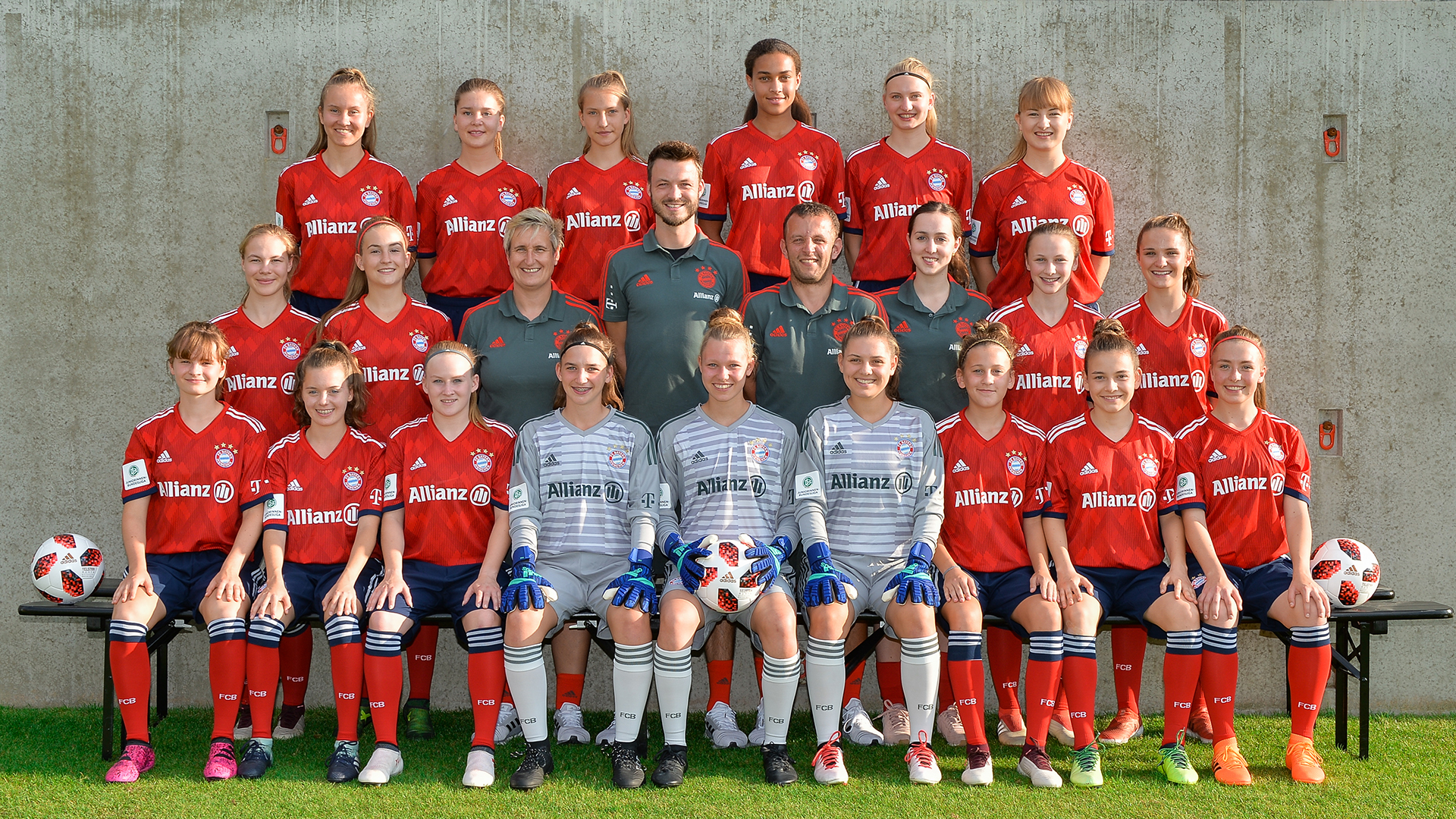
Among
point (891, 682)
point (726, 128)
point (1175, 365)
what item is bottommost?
point (891, 682)

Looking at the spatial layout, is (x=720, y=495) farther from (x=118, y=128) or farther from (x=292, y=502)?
(x=118, y=128)

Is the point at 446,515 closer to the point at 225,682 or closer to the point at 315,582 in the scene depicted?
the point at 315,582

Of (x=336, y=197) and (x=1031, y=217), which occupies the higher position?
(x=336, y=197)

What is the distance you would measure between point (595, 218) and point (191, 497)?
2.12 metres

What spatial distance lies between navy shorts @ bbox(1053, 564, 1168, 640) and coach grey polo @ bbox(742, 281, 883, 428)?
3.99 ft

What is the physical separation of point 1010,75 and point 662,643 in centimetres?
338

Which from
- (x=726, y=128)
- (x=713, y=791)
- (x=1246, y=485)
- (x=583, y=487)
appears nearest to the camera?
(x=713, y=791)

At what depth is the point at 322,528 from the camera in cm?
424

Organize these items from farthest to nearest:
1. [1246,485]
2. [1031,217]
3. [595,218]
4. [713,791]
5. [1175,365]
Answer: [595,218], [1031,217], [1175,365], [1246,485], [713,791]

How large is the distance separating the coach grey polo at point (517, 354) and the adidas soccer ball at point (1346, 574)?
3.19 m

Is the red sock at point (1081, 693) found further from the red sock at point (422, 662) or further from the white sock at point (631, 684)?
the red sock at point (422, 662)

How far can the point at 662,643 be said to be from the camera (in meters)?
3.86

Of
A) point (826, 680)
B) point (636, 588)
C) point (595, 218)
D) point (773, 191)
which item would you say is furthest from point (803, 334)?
point (826, 680)

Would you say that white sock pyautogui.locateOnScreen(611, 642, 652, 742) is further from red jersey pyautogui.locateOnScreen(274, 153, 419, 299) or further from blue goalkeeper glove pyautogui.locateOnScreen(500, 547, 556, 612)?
red jersey pyautogui.locateOnScreen(274, 153, 419, 299)
